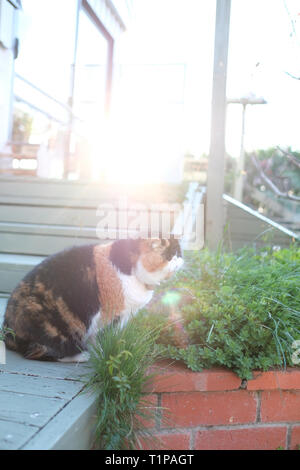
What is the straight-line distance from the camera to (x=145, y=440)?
4.67 feet

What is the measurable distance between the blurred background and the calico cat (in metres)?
1.42

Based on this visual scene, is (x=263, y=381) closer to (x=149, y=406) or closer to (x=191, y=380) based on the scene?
(x=191, y=380)

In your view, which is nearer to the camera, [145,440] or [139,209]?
[145,440]

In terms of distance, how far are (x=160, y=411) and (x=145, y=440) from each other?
151mm

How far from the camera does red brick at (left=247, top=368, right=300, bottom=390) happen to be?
1.62m

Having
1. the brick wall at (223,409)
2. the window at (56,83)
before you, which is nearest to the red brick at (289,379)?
the brick wall at (223,409)

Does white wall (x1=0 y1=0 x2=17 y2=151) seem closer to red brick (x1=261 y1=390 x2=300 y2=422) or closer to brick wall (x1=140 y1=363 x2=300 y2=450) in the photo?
brick wall (x1=140 y1=363 x2=300 y2=450)

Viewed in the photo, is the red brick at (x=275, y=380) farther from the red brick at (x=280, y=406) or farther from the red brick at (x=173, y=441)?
the red brick at (x=173, y=441)

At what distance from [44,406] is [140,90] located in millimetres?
7822

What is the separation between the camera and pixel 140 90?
27.1ft

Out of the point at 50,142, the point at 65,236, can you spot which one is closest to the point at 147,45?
the point at 50,142

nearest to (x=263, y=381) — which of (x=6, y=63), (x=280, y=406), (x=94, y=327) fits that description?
(x=280, y=406)

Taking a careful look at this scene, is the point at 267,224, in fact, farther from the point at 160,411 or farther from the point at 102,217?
the point at 160,411

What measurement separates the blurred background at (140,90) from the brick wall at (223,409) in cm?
162
